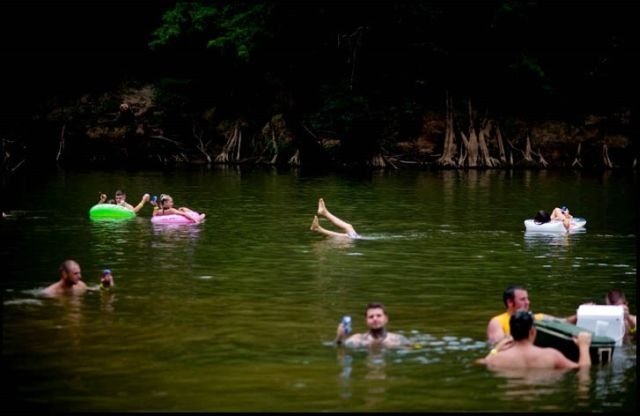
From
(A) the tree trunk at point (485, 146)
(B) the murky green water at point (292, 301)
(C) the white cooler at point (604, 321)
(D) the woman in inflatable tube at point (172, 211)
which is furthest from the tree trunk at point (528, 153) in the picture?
(C) the white cooler at point (604, 321)

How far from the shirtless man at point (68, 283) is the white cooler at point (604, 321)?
727cm

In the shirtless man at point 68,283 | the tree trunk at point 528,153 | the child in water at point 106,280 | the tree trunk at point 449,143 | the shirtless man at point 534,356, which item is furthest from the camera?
the tree trunk at point 528,153

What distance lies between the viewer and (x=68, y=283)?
18.0 meters

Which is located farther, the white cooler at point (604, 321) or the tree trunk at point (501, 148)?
the tree trunk at point (501, 148)

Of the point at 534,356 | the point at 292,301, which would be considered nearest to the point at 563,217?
the point at 292,301

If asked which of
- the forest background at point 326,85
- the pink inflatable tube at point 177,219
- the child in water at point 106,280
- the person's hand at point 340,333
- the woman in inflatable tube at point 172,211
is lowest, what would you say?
the person's hand at point 340,333

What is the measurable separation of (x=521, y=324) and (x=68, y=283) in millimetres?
7661

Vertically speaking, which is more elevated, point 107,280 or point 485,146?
point 485,146

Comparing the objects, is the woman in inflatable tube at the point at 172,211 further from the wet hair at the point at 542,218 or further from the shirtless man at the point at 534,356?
the shirtless man at the point at 534,356

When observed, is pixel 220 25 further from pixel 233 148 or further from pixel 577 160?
pixel 577 160

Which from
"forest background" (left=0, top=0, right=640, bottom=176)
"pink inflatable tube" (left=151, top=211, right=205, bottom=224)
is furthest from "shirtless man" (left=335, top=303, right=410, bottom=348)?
"forest background" (left=0, top=0, right=640, bottom=176)

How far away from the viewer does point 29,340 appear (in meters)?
14.9

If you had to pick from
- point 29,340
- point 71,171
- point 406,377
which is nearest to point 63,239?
point 29,340

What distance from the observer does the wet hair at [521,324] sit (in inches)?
504
